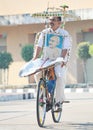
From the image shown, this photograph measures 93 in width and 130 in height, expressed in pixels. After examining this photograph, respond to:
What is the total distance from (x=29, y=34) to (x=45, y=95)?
1155 inches

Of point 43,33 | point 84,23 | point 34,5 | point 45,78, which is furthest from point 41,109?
point 34,5

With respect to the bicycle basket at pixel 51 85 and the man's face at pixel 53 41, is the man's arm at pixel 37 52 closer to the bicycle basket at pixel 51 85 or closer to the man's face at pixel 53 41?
the man's face at pixel 53 41

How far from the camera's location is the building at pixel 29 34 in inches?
1409

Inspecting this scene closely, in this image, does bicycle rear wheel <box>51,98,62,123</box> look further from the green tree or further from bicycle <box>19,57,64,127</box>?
the green tree

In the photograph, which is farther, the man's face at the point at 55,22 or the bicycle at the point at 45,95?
the man's face at the point at 55,22

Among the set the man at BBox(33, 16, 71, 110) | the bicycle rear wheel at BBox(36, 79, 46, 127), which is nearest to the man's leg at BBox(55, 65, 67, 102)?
the man at BBox(33, 16, 71, 110)

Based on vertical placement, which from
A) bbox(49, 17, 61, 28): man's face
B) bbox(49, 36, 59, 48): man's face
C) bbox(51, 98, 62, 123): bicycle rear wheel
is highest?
bbox(49, 17, 61, 28): man's face

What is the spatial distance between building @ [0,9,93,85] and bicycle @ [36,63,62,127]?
1019 inches

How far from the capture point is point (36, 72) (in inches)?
320

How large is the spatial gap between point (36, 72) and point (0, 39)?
3113 centimetres

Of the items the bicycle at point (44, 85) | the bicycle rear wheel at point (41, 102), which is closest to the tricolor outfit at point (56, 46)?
the bicycle at point (44, 85)

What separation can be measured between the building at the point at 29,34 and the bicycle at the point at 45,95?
84.9ft

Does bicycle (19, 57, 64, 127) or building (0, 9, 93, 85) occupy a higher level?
building (0, 9, 93, 85)

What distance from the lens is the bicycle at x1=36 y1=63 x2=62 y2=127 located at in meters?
8.13
